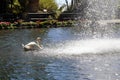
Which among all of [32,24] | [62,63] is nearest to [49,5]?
[32,24]

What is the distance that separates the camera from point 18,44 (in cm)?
3341

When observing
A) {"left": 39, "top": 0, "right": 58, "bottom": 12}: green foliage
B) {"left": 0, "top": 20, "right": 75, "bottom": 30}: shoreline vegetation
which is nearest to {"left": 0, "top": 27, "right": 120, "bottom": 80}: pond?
{"left": 0, "top": 20, "right": 75, "bottom": 30}: shoreline vegetation

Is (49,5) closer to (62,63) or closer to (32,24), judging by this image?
(32,24)

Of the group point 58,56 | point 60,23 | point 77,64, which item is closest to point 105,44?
point 58,56

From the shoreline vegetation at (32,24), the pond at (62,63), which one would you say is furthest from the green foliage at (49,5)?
the pond at (62,63)

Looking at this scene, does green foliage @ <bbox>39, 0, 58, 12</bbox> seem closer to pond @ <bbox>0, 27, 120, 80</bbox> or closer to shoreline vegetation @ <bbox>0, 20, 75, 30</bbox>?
shoreline vegetation @ <bbox>0, 20, 75, 30</bbox>

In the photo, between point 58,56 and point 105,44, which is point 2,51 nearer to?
point 58,56

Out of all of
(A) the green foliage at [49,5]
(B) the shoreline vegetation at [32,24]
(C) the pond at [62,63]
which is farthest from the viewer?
(A) the green foliage at [49,5]

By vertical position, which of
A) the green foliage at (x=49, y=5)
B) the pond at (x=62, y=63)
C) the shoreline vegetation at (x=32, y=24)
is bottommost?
the green foliage at (x=49, y=5)

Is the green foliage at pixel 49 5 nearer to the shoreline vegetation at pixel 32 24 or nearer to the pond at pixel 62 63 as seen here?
the shoreline vegetation at pixel 32 24

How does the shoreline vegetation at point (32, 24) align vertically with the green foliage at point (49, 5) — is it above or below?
above

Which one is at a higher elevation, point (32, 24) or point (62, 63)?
point (62, 63)

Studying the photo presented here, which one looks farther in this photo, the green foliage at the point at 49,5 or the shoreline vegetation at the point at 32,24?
the green foliage at the point at 49,5

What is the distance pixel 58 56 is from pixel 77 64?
323 centimetres
